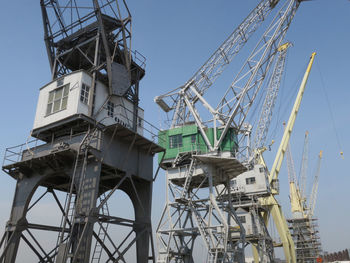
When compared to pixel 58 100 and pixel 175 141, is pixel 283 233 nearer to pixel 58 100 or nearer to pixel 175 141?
pixel 175 141

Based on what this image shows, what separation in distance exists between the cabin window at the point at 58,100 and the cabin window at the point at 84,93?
1306 millimetres

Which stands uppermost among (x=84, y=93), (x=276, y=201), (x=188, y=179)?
(x=84, y=93)

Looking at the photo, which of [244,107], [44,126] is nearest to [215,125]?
[244,107]

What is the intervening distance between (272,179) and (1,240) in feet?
144

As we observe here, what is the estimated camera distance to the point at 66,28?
28844mm

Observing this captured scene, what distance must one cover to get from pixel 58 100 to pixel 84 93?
2.29 metres

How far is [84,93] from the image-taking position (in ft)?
78.6

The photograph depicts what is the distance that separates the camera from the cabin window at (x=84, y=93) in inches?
932

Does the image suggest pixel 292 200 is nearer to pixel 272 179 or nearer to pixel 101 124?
pixel 272 179

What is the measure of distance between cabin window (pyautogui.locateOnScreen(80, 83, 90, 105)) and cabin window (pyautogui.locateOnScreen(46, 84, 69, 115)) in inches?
51.4

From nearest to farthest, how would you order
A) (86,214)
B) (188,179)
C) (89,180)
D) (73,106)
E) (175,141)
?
(86,214) < (89,180) < (73,106) < (188,179) < (175,141)

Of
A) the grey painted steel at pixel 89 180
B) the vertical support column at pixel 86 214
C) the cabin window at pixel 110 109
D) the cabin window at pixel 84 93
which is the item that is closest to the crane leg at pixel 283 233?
the grey painted steel at pixel 89 180

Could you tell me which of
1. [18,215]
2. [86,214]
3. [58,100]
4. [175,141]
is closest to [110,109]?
[58,100]

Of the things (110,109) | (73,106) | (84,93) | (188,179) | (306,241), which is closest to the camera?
(73,106)
